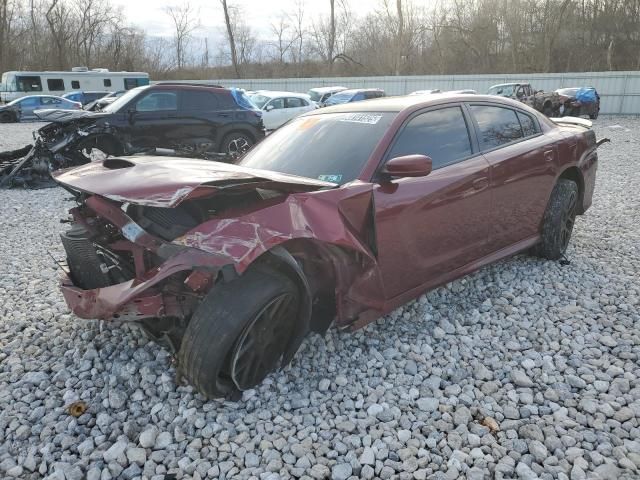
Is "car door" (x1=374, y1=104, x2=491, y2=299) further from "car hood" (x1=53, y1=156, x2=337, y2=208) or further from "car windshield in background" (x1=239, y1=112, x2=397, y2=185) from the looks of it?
"car hood" (x1=53, y1=156, x2=337, y2=208)

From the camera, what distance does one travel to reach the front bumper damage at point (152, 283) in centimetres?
225

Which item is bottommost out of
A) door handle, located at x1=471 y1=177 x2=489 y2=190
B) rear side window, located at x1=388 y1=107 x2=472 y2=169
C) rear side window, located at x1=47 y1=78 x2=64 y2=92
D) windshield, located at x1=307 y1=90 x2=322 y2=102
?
door handle, located at x1=471 y1=177 x2=489 y2=190

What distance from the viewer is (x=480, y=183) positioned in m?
3.48

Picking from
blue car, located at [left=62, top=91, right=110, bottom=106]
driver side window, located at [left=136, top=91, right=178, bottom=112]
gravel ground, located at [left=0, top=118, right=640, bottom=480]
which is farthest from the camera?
blue car, located at [left=62, top=91, right=110, bottom=106]

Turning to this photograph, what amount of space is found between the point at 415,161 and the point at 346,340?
124 centimetres

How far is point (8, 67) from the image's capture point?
41.5 metres

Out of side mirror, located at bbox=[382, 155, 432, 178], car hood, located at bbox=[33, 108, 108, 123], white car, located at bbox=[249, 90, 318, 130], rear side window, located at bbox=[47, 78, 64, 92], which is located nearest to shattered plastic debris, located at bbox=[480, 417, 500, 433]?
side mirror, located at bbox=[382, 155, 432, 178]

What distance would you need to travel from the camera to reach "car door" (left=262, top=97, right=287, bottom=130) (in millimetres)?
16047

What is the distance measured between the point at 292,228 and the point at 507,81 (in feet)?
92.5

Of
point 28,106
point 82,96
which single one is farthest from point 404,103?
point 82,96

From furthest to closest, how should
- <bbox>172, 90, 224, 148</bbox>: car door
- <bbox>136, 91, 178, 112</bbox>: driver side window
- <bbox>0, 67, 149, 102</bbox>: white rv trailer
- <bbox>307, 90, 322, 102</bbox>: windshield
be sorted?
1. <bbox>0, 67, 149, 102</bbox>: white rv trailer
2. <bbox>307, 90, 322, 102</bbox>: windshield
3. <bbox>172, 90, 224, 148</bbox>: car door
4. <bbox>136, 91, 178, 112</bbox>: driver side window

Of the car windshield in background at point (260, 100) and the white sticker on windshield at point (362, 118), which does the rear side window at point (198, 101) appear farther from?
the white sticker on windshield at point (362, 118)

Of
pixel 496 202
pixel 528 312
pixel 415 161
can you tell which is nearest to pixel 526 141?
pixel 496 202

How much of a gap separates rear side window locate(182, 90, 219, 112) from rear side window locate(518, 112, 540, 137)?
7397mm
